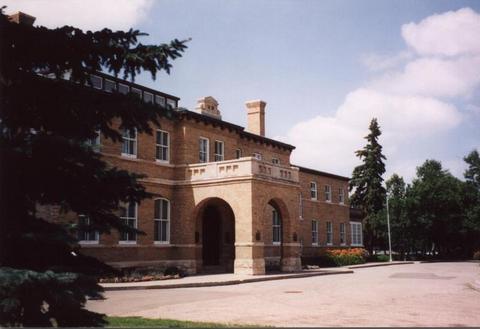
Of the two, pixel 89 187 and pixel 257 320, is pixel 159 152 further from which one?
pixel 89 187

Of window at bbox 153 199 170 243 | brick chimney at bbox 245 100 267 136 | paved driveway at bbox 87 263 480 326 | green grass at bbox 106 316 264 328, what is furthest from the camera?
brick chimney at bbox 245 100 267 136

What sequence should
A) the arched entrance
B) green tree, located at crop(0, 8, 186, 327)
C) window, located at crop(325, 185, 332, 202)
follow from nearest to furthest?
A: green tree, located at crop(0, 8, 186, 327) → the arched entrance → window, located at crop(325, 185, 332, 202)

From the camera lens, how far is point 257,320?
11016 mm

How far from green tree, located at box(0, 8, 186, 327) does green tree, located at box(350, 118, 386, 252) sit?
161 feet

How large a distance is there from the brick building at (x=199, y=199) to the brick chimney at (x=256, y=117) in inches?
177

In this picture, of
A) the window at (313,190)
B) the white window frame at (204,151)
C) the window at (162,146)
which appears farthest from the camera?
the window at (313,190)

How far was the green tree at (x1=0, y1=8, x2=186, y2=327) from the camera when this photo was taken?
626 centimetres

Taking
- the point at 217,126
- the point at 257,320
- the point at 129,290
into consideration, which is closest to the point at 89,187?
the point at 257,320

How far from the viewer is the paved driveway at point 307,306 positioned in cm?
1112

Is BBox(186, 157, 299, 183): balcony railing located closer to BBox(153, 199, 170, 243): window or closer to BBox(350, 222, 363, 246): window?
BBox(153, 199, 170, 243): window

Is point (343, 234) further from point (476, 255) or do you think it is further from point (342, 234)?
point (476, 255)

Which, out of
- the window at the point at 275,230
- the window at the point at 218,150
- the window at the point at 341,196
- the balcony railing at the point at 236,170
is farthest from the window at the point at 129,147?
the window at the point at 341,196

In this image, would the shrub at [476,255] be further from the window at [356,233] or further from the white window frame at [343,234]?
the white window frame at [343,234]

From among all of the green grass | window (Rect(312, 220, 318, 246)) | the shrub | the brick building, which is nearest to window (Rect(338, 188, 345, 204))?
window (Rect(312, 220, 318, 246))
